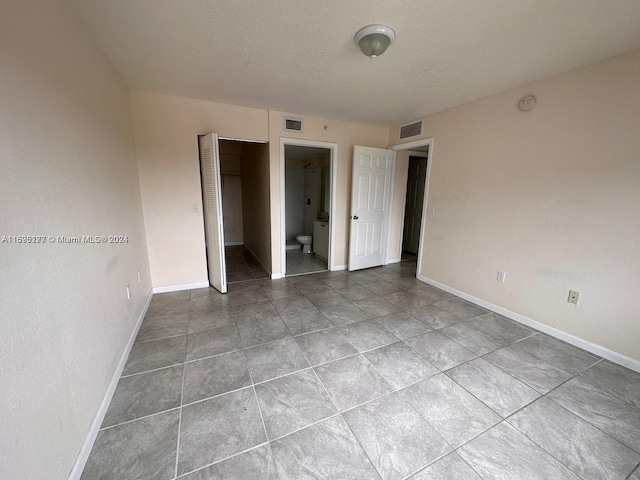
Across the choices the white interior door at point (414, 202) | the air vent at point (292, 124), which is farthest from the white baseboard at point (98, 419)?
the white interior door at point (414, 202)

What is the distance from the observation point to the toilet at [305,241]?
554 centimetres

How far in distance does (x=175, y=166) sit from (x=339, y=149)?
232cm

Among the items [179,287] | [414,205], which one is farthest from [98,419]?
[414,205]

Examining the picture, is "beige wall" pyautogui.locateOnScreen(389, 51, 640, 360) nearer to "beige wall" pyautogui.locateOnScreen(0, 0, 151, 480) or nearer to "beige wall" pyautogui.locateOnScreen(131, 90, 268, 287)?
"beige wall" pyautogui.locateOnScreen(131, 90, 268, 287)

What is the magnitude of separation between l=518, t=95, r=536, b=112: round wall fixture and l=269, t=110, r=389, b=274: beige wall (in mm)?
2038

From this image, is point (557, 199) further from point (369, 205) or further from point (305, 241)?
point (305, 241)

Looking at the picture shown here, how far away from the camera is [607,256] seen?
6.88ft

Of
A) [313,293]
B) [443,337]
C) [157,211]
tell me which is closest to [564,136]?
[443,337]

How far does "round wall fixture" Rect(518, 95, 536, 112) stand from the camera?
2455mm

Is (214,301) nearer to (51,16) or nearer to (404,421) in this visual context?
(404,421)

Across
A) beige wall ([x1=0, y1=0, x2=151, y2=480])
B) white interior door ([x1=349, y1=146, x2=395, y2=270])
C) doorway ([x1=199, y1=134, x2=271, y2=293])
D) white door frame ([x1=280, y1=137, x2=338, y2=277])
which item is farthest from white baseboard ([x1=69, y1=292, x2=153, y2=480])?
white interior door ([x1=349, y1=146, x2=395, y2=270])

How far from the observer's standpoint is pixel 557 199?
235 centimetres

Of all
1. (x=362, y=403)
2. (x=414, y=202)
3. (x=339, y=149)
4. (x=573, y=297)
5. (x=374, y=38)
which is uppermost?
(x=374, y=38)

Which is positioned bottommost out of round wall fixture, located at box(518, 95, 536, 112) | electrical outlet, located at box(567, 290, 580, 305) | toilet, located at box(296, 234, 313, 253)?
toilet, located at box(296, 234, 313, 253)
